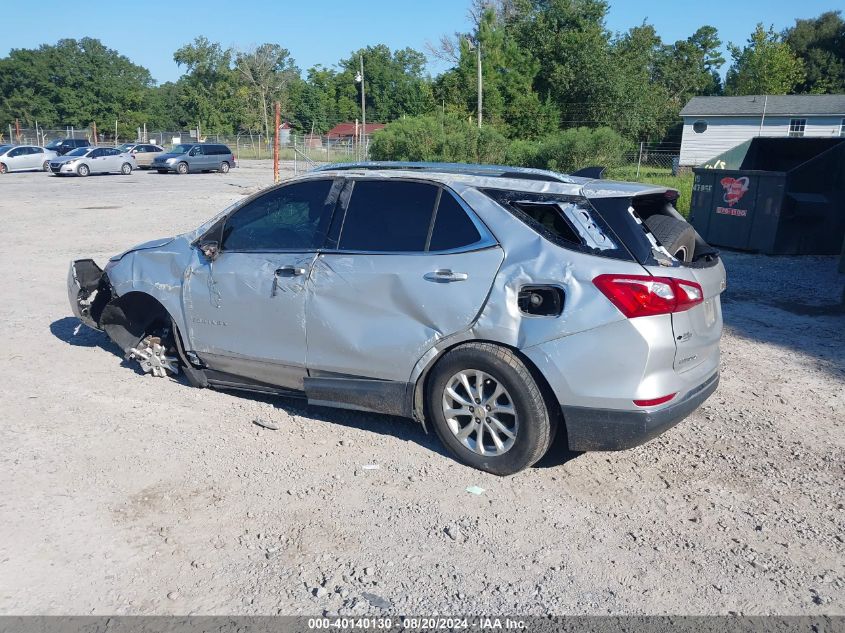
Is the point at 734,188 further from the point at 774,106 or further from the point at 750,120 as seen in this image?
the point at 774,106

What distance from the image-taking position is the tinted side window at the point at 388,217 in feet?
15.4

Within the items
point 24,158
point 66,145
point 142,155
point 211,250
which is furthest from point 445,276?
point 66,145

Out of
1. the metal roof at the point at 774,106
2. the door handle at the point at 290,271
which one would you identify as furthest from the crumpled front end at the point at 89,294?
the metal roof at the point at 774,106

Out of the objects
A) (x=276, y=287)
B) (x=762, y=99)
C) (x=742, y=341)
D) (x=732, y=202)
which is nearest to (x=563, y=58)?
(x=762, y=99)

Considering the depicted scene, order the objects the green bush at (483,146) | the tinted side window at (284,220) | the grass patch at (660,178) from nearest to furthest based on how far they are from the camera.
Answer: the tinted side window at (284,220)
the grass patch at (660,178)
the green bush at (483,146)

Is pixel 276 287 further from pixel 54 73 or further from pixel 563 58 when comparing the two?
pixel 54 73

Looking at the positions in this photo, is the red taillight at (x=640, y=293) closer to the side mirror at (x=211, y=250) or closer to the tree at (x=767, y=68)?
the side mirror at (x=211, y=250)

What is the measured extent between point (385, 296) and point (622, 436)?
1620 millimetres

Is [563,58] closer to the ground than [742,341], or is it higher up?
higher up

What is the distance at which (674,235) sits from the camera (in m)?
4.64

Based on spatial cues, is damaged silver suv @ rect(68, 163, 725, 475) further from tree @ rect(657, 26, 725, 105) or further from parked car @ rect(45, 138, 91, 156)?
tree @ rect(657, 26, 725, 105)

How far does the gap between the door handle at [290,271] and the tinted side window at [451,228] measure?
0.93 metres

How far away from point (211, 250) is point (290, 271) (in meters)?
0.78

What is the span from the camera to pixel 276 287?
16.5ft
